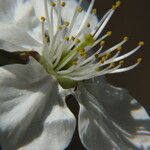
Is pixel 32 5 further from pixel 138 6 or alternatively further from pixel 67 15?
pixel 138 6

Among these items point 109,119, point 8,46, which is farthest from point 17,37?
point 109,119

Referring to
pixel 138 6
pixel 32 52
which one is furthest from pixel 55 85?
pixel 138 6

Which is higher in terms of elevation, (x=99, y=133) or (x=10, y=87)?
(x=10, y=87)

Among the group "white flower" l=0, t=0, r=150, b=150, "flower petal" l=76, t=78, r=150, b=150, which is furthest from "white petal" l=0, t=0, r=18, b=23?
"flower petal" l=76, t=78, r=150, b=150

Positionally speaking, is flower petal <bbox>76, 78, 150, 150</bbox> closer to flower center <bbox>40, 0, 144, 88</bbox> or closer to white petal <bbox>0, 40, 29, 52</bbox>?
flower center <bbox>40, 0, 144, 88</bbox>

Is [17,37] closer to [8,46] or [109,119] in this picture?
[8,46]

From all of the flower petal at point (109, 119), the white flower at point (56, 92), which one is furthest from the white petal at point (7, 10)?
the flower petal at point (109, 119)
